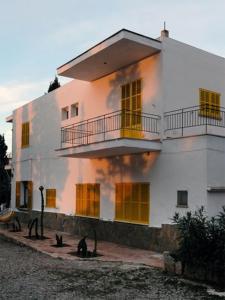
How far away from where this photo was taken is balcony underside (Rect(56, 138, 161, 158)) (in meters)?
14.1

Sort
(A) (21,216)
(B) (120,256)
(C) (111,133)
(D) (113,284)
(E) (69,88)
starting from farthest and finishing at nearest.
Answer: (A) (21,216) → (E) (69,88) → (C) (111,133) → (B) (120,256) → (D) (113,284)

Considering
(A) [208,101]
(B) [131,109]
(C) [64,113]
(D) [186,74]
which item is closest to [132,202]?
(B) [131,109]

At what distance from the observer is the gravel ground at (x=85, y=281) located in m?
8.88

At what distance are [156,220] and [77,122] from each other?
7.00 meters

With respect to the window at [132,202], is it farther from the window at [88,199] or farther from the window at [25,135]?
the window at [25,135]

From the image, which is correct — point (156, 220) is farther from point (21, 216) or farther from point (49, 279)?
point (21, 216)

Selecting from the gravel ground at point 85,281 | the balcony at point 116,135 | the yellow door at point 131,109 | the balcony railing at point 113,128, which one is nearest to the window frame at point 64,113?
the balcony railing at point 113,128

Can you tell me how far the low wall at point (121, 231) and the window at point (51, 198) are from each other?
505mm

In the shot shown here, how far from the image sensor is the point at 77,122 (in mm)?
19766

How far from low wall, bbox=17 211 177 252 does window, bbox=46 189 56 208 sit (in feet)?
1.66

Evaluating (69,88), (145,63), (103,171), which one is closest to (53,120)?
(69,88)

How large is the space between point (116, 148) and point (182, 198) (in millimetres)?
2779

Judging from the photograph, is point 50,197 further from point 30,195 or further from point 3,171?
point 3,171

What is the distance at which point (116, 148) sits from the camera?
14.7 meters
